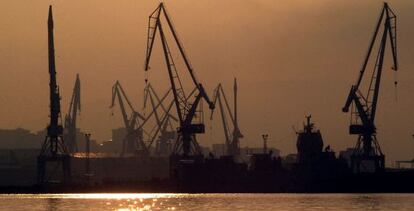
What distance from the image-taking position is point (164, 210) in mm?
184125

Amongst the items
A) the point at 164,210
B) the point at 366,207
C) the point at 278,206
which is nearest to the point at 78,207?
the point at 164,210

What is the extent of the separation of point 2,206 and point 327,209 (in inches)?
1928

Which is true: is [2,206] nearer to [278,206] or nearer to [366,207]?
[278,206]

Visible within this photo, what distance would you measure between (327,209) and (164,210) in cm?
2219

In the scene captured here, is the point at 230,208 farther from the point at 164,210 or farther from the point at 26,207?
the point at 26,207

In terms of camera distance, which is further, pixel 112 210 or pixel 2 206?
pixel 2 206

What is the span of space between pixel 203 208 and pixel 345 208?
64.3 feet

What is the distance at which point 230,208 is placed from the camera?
18438 centimetres

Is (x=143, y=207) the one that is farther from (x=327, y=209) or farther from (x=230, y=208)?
(x=327, y=209)

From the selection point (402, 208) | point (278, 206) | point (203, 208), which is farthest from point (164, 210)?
point (402, 208)

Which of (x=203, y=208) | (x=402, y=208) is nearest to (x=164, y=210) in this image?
(x=203, y=208)

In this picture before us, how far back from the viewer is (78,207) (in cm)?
19488

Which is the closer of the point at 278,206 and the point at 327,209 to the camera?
the point at 327,209

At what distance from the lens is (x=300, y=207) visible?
190m
